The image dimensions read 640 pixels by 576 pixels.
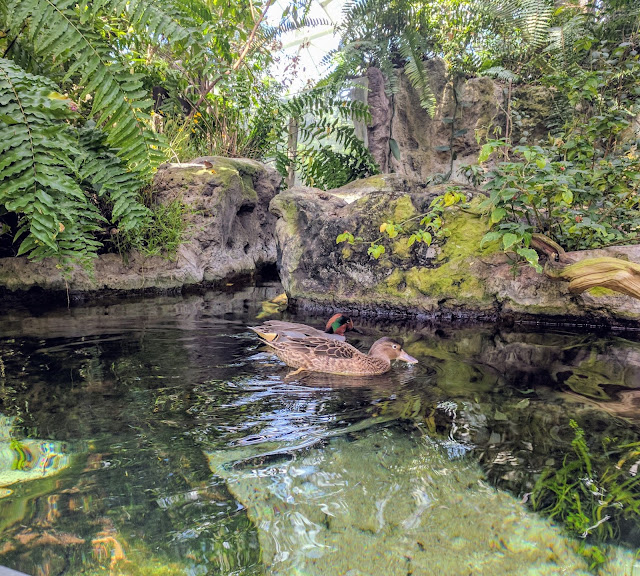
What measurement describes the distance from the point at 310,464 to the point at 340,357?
5.01ft

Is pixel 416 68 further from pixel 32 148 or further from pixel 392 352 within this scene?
pixel 32 148

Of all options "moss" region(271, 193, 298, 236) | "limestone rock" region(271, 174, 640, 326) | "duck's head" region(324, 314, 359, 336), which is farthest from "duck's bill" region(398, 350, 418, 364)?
"moss" region(271, 193, 298, 236)

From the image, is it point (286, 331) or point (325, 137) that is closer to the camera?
point (286, 331)

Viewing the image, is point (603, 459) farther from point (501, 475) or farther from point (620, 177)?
point (620, 177)

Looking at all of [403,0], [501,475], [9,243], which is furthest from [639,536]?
[403,0]

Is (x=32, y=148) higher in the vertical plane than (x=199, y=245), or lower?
higher

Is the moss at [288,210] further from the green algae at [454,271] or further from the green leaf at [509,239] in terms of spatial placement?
the green leaf at [509,239]

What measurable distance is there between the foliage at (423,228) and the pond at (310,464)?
5.40ft

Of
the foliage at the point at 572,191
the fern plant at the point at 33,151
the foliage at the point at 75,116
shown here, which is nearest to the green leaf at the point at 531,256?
the foliage at the point at 572,191

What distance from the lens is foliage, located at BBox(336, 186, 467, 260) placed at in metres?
5.27

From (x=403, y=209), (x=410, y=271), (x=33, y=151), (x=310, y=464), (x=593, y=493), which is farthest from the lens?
(x=403, y=209)

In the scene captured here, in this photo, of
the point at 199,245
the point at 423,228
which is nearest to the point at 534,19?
the point at 423,228

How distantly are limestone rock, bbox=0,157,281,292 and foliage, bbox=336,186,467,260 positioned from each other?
2.41 metres

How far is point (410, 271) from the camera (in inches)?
232
